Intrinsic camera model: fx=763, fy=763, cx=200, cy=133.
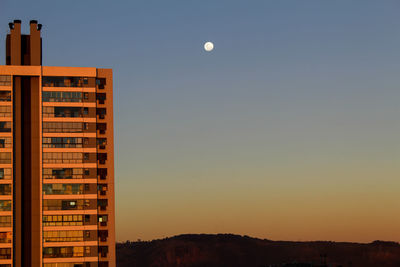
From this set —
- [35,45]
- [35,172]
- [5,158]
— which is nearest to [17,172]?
[35,172]

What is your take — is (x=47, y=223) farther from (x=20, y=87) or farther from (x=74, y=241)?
(x=20, y=87)

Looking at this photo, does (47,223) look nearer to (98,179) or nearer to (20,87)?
(98,179)

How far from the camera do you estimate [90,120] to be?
563 ft

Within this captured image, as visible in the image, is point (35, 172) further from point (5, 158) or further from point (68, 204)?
point (68, 204)

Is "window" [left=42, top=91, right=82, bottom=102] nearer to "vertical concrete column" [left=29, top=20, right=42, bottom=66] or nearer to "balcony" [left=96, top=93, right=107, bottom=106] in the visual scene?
"balcony" [left=96, top=93, right=107, bottom=106]

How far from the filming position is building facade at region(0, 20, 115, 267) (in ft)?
541

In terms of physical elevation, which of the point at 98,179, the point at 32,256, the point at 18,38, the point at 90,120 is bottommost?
the point at 32,256

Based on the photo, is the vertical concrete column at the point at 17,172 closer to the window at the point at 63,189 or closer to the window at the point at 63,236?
the window at the point at 63,189

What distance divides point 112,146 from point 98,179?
8169mm

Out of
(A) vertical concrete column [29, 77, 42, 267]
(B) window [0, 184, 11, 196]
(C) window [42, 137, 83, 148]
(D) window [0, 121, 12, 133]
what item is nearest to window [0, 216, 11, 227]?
(A) vertical concrete column [29, 77, 42, 267]

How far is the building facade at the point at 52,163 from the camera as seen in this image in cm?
16500

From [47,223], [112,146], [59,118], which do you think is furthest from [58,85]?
[47,223]

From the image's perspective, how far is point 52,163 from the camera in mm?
168500

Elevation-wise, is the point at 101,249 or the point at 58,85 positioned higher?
the point at 58,85
